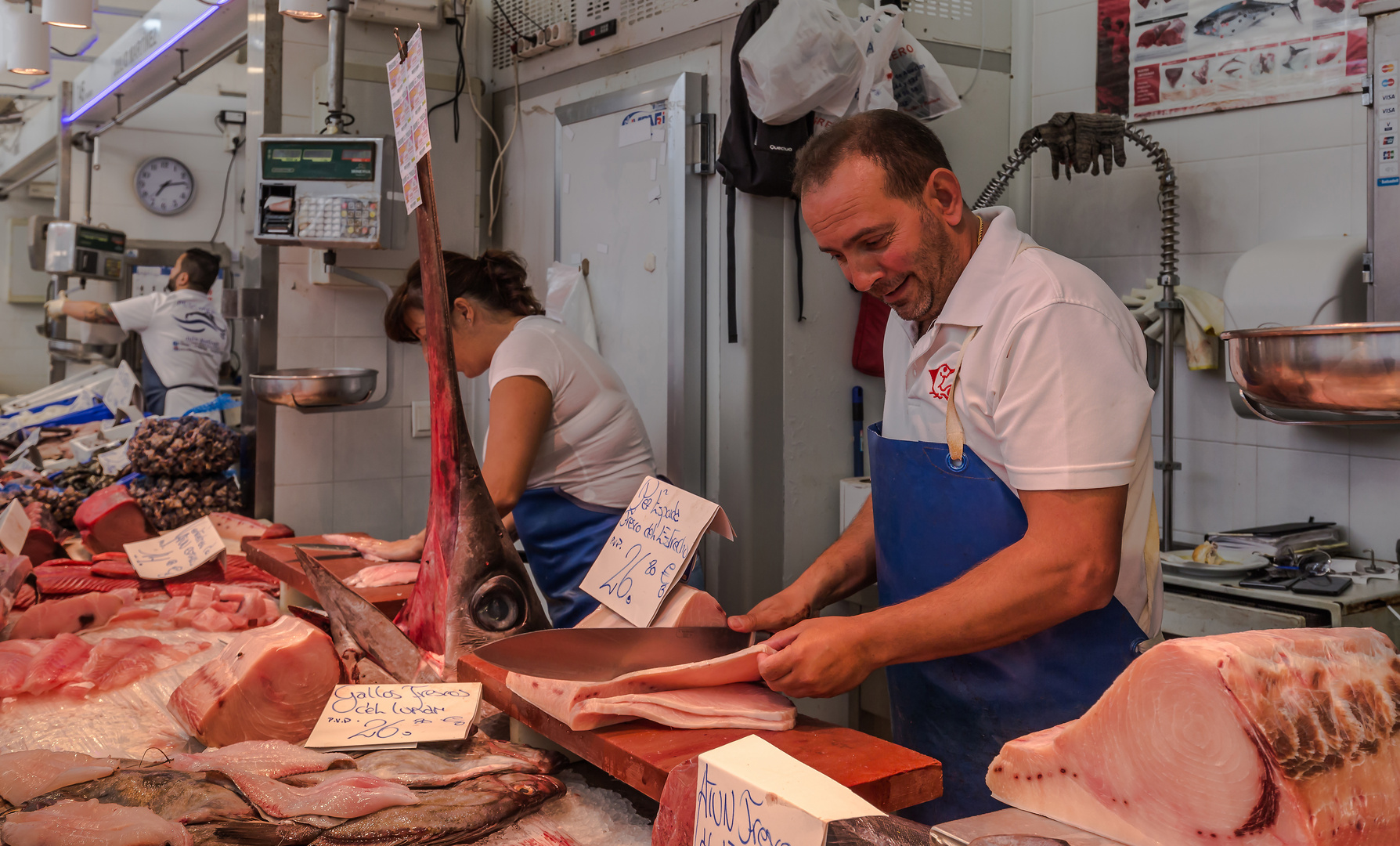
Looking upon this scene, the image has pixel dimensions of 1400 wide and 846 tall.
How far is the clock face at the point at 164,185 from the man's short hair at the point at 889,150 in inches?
384

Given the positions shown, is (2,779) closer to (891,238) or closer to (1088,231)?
(891,238)

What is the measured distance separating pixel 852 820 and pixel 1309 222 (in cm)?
321

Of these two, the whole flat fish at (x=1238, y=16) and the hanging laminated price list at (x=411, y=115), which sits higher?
the whole flat fish at (x=1238, y=16)

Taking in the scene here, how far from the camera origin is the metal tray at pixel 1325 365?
0.83 meters

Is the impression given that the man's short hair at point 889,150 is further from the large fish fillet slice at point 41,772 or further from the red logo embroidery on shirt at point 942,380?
the large fish fillet slice at point 41,772

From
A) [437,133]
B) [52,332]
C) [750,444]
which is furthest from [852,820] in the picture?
[52,332]

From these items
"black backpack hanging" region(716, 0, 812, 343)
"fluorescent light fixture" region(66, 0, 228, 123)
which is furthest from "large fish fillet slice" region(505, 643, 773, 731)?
"fluorescent light fixture" region(66, 0, 228, 123)

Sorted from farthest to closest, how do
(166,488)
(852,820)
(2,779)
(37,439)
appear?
(37,439)
(166,488)
(2,779)
(852,820)

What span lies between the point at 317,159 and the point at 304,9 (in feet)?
1.74

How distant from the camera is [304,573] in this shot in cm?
262

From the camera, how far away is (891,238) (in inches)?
66.1

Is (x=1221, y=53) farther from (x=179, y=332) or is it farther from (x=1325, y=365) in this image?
(x=179, y=332)

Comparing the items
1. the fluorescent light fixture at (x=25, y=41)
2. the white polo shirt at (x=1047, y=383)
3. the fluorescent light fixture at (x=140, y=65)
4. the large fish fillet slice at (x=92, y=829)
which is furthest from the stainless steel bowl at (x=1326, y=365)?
the fluorescent light fixture at (x=25, y=41)

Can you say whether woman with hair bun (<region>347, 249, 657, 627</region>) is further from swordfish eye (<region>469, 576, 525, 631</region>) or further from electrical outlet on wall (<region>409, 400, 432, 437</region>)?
electrical outlet on wall (<region>409, 400, 432, 437</region>)
